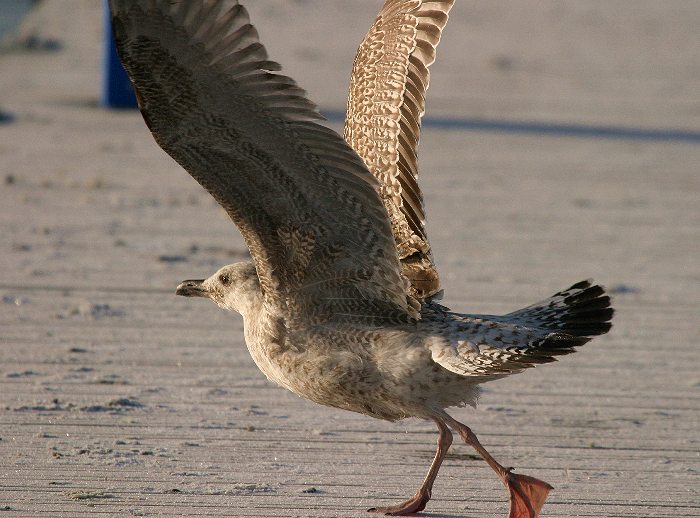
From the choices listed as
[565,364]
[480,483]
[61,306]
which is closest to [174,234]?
[61,306]

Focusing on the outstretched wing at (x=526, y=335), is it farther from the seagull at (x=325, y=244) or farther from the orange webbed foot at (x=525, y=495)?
the orange webbed foot at (x=525, y=495)

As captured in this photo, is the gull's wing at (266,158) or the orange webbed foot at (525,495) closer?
the gull's wing at (266,158)

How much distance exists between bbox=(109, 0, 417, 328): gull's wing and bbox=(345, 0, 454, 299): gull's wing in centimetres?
33

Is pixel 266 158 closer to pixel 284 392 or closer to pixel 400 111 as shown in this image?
pixel 400 111

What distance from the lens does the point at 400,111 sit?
5605 mm

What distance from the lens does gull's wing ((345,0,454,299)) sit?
5441 mm

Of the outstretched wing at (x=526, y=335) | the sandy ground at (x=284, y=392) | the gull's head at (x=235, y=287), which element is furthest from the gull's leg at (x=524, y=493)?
the gull's head at (x=235, y=287)

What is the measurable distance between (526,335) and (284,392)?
183 centimetres

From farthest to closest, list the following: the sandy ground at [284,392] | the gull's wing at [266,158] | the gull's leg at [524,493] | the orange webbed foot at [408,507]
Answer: the sandy ground at [284,392] → the orange webbed foot at [408,507] → the gull's leg at [524,493] → the gull's wing at [266,158]

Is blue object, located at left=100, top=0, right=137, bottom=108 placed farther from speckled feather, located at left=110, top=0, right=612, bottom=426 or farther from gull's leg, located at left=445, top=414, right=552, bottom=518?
gull's leg, located at left=445, top=414, right=552, bottom=518

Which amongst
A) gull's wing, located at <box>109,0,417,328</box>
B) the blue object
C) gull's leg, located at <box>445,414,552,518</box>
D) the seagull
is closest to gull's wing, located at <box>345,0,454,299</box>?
the seagull

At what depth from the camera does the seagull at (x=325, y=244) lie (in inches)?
178

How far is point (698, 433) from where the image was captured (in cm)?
572

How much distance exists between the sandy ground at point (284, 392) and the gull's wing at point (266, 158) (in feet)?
2.32
